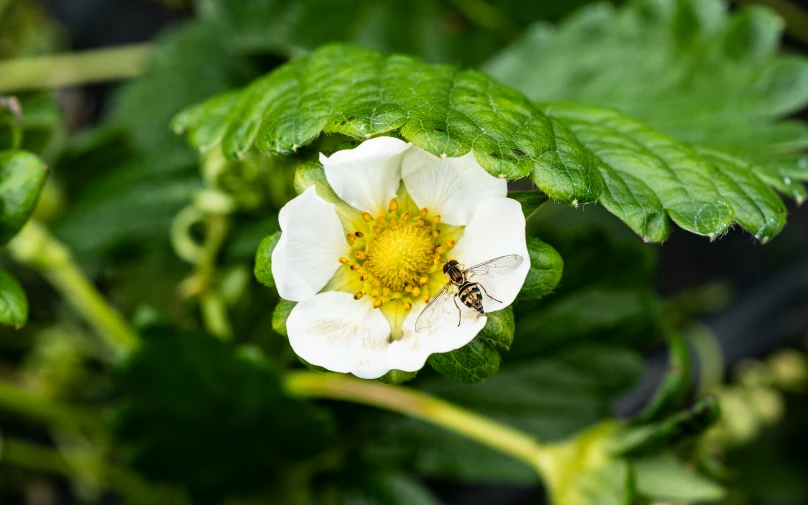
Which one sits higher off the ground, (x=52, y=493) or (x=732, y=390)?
(x=52, y=493)

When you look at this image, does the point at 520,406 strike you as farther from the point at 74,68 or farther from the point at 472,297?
the point at 74,68

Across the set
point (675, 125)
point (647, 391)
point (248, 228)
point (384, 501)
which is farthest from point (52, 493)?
point (675, 125)

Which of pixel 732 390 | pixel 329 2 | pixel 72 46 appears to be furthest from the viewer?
pixel 72 46

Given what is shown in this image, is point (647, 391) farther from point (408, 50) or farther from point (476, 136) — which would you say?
point (476, 136)

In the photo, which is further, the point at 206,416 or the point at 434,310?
the point at 206,416

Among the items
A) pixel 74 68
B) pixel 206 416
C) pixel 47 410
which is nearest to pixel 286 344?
pixel 206 416

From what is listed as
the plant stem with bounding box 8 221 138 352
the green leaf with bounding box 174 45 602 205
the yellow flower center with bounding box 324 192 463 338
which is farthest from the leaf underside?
the plant stem with bounding box 8 221 138 352

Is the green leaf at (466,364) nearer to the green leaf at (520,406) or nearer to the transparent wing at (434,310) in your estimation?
the transparent wing at (434,310)
